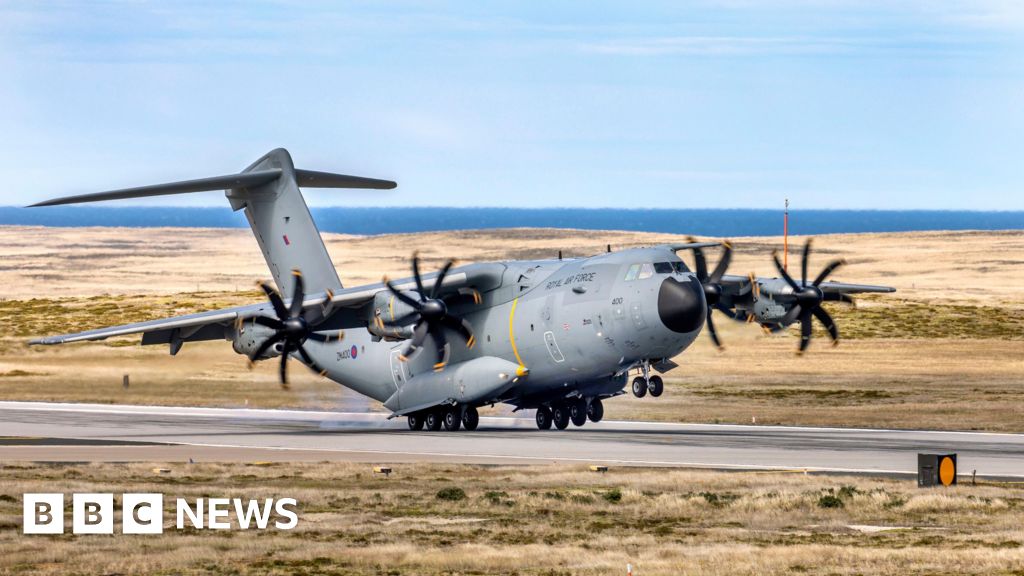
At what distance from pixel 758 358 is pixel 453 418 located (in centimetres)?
3006

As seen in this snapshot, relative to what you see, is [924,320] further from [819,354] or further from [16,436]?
[16,436]

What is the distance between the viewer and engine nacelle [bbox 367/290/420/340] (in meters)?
39.2

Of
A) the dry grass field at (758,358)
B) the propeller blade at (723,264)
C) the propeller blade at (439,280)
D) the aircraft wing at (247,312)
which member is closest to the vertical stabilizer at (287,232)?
the aircraft wing at (247,312)

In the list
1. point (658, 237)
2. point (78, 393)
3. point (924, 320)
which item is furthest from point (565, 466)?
point (658, 237)

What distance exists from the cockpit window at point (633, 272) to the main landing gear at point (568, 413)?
19.3 ft

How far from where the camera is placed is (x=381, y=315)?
39562mm

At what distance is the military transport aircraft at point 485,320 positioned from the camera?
1468 inches

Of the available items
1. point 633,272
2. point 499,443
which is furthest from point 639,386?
point 499,443

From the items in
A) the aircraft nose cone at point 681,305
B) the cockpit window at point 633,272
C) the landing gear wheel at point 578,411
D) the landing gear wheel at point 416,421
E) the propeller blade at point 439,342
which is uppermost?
the cockpit window at point 633,272

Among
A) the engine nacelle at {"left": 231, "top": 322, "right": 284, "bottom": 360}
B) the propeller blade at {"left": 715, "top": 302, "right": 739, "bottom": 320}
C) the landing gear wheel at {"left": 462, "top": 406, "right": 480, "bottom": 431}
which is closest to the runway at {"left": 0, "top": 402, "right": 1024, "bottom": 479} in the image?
the landing gear wheel at {"left": 462, "top": 406, "right": 480, "bottom": 431}

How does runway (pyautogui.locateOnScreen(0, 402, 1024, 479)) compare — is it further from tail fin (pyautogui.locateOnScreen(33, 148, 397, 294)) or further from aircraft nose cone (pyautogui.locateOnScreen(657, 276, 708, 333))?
tail fin (pyautogui.locateOnScreen(33, 148, 397, 294))

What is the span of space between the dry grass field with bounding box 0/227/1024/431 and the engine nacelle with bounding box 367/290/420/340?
955 centimetres

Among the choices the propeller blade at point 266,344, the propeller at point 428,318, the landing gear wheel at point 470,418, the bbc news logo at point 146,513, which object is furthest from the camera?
the landing gear wheel at point 470,418

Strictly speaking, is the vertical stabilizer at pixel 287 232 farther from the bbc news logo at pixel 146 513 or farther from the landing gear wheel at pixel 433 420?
the bbc news logo at pixel 146 513
